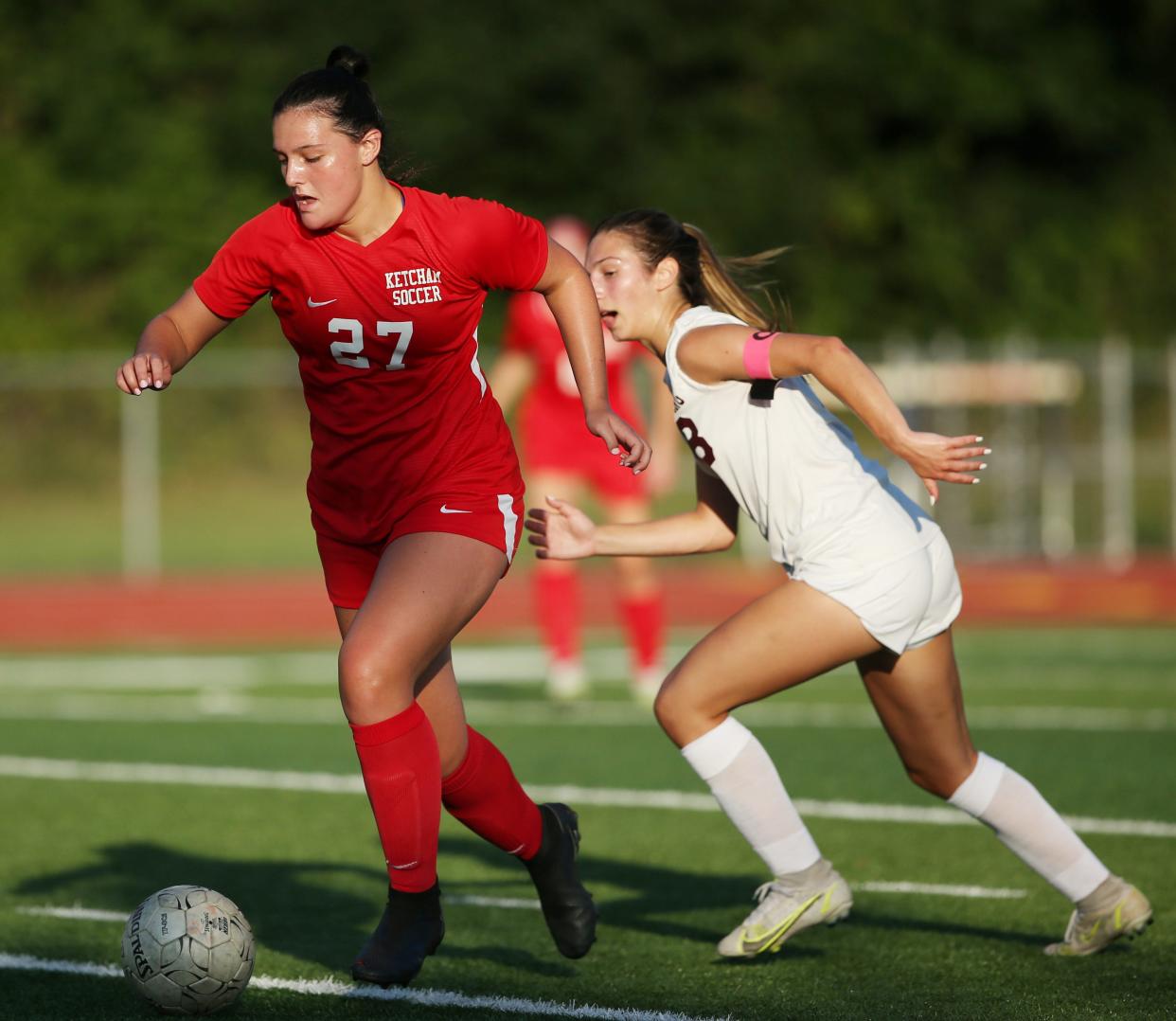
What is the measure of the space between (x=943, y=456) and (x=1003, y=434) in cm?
1684

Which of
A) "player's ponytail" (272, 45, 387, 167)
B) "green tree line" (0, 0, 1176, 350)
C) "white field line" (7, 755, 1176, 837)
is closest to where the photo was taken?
"player's ponytail" (272, 45, 387, 167)

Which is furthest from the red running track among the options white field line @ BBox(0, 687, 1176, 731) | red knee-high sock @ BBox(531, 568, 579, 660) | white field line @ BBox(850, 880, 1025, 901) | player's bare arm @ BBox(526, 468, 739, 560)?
player's bare arm @ BBox(526, 468, 739, 560)

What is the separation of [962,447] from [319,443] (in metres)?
1.55

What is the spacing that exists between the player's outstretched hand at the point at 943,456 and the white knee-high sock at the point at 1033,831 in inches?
35.6

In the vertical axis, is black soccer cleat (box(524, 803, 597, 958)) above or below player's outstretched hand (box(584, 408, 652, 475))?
below

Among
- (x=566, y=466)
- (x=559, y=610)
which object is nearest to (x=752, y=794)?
(x=559, y=610)

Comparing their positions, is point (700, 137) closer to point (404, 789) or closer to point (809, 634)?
point (809, 634)

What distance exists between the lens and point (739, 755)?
15.9ft

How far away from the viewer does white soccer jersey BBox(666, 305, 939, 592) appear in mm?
4730

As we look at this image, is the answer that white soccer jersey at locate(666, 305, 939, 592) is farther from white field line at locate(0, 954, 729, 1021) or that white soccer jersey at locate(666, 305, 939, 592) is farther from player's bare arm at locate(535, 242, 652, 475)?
white field line at locate(0, 954, 729, 1021)

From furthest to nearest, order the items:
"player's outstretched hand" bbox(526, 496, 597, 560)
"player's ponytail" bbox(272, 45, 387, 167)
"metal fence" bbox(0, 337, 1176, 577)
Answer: "metal fence" bbox(0, 337, 1176, 577) < "player's outstretched hand" bbox(526, 496, 597, 560) < "player's ponytail" bbox(272, 45, 387, 167)

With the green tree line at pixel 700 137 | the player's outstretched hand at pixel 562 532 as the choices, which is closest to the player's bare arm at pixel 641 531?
the player's outstretched hand at pixel 562 532

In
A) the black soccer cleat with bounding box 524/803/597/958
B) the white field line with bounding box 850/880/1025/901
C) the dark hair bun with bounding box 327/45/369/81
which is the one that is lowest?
the white field line with bounding box 850/880/1025/901

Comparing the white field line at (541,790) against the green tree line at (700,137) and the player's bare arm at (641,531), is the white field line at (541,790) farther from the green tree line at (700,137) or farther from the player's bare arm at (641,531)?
the green tree line at (700,137)
